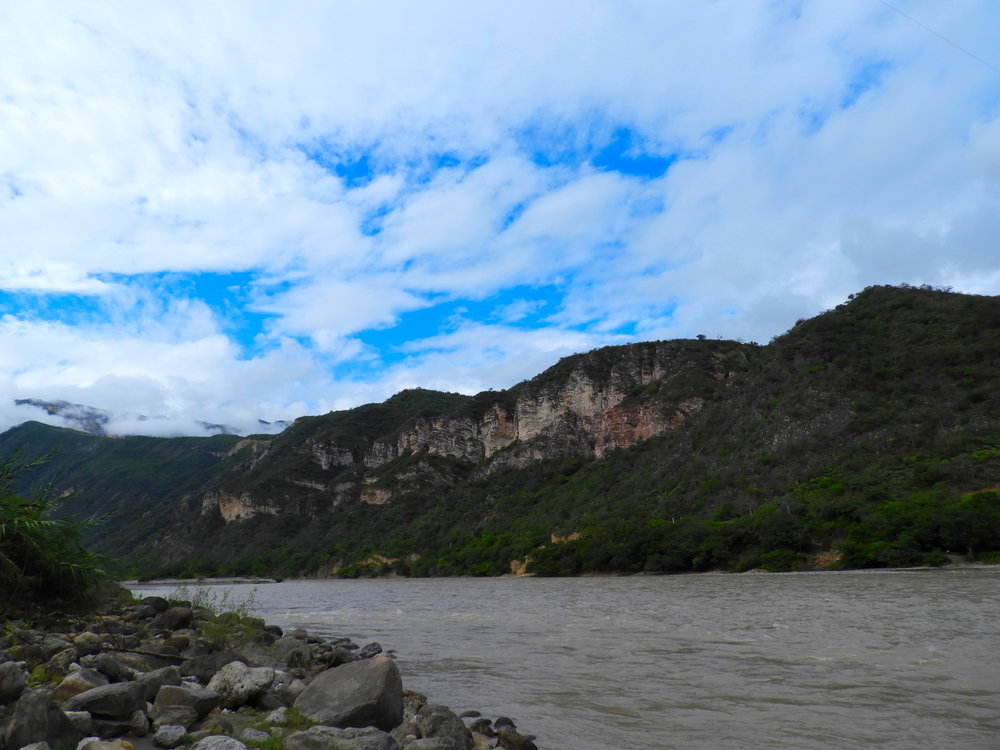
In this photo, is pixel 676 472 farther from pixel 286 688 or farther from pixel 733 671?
pixel 286 688

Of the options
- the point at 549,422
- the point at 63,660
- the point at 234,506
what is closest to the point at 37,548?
the point at 63,660

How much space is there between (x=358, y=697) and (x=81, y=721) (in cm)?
306

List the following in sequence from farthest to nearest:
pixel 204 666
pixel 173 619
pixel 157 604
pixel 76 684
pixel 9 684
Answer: pixel 157 604 < pixel 173 619 < pixel 204 666 < pixel 76 684 < pixel 9 684

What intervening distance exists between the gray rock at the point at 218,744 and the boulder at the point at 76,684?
6.41 feet

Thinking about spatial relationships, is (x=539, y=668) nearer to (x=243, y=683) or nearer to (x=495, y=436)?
(x=243, y=683)

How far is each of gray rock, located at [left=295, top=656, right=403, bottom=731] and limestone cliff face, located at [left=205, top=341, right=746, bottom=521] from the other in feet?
369

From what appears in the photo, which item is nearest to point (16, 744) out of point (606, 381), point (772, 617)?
point (772, 617)

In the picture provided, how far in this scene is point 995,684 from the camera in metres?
10.4

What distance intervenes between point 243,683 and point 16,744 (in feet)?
10.2

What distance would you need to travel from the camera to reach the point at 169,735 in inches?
250

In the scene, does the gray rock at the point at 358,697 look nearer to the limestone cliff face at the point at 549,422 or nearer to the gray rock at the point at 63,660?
the gray rock at the point at 63,660

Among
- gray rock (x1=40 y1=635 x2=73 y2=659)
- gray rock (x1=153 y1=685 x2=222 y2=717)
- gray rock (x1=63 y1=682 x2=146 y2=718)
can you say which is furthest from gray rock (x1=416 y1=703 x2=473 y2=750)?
gray rock (x1=40 y1=635 x2=73 y2=659)

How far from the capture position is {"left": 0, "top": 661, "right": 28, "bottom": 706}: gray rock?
642 cm

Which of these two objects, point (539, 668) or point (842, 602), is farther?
point (842, 602)
